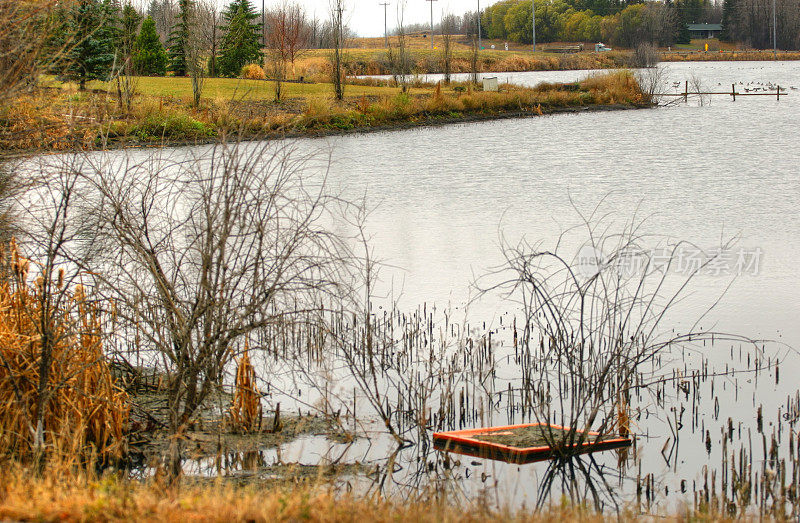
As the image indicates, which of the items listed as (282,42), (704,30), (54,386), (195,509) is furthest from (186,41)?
(704,30)

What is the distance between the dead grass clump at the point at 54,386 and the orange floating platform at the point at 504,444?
8.98ft

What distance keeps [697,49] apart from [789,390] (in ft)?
424

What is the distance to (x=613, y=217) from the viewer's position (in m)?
17.9

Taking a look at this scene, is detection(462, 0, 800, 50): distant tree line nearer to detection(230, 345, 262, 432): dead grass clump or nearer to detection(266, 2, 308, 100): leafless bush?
detection(266, 2, 308, 100): leafless bush

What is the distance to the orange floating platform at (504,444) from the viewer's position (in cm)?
775

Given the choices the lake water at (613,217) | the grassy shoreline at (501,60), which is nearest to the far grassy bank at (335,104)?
the lake water at (613,217)

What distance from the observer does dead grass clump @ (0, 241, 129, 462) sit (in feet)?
23.0

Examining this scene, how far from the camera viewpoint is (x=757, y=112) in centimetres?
4341

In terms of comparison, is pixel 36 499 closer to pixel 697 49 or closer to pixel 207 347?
pixel 207 347

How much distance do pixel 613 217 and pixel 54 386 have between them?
12.8 m

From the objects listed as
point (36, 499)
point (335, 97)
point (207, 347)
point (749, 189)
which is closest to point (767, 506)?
point (207, 347)

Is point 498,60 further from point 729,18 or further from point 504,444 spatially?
point 504,444

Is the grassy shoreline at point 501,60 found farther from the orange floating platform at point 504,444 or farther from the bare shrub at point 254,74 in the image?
the orange floating platform at point 504,444

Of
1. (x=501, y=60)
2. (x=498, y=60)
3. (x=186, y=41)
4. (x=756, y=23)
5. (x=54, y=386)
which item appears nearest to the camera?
(x=54, y=386)
